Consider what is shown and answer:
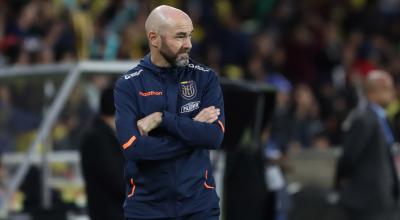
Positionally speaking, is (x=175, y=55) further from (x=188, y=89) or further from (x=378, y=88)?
(x=378, y=88)

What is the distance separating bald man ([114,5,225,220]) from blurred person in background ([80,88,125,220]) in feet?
6.46

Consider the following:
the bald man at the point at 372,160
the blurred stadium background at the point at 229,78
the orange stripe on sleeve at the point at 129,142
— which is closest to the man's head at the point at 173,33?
the orange stripe on sleeve at the point at 129,142

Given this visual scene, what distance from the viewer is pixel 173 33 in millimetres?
6094

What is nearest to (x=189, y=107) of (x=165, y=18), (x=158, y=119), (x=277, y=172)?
(x=158, y=119)

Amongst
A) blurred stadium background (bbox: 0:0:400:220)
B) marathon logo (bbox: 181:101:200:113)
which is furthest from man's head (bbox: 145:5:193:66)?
blurred stadium background (bbox: 0:0:400:220)

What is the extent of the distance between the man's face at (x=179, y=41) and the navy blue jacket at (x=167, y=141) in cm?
12

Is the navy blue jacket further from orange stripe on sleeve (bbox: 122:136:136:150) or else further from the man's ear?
the man's ear

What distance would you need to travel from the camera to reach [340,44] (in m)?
20.4

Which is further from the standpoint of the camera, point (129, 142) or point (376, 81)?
point (376, 81)

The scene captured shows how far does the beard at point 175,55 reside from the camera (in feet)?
20.0

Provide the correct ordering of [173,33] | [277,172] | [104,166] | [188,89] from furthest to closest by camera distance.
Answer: [277,172]
[104,166]
[188,89]
[173,33]

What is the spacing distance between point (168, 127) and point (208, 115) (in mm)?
238

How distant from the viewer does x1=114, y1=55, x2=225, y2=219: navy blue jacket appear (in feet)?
20.1

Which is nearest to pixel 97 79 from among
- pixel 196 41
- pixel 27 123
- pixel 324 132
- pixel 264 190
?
pixel 27 123
